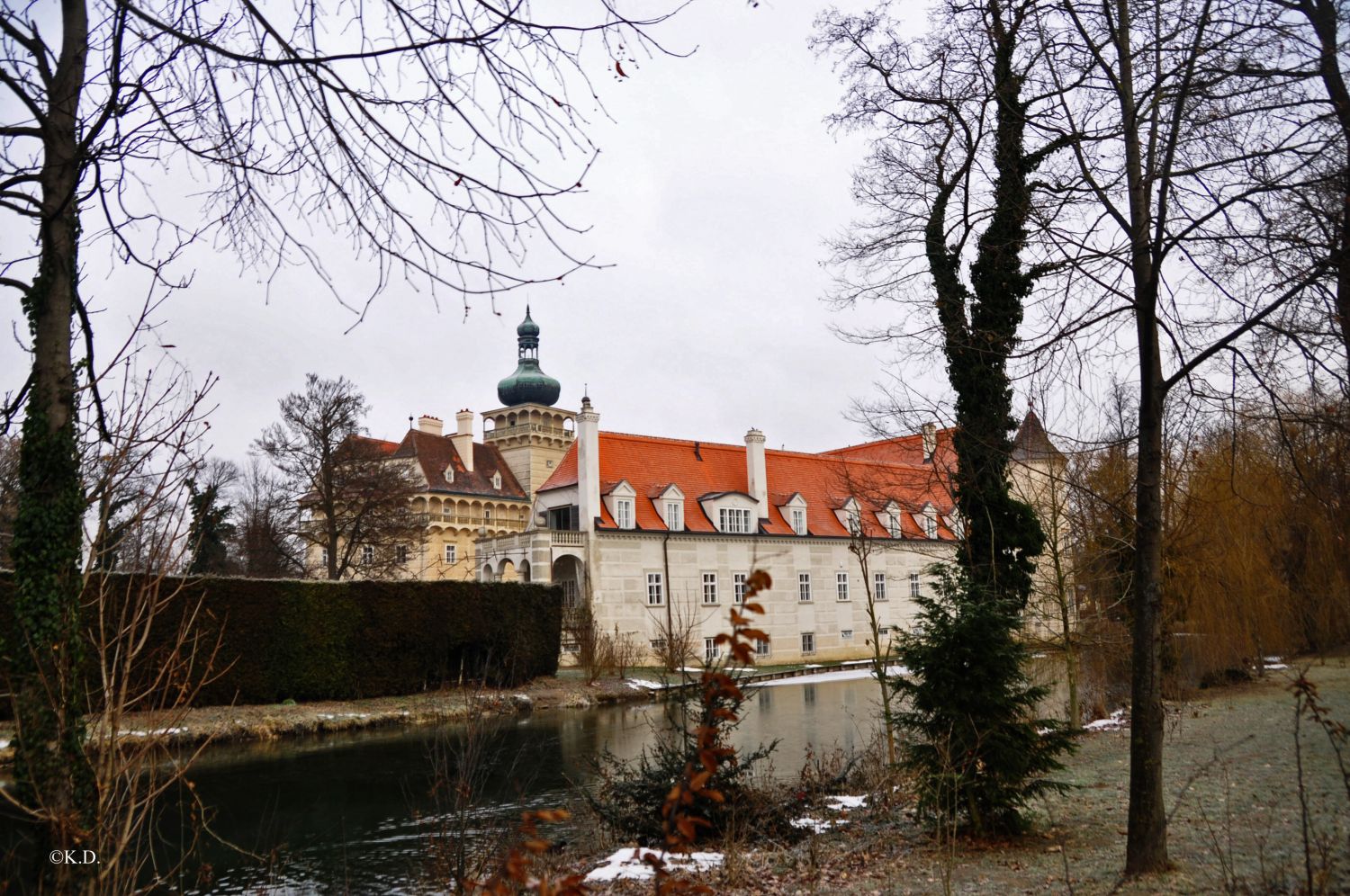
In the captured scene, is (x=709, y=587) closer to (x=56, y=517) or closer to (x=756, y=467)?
(x=756, y=467)

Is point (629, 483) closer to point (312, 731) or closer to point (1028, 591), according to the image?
point (312, 731)

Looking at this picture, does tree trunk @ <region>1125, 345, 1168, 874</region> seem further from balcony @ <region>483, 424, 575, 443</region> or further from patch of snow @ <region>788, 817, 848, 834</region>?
balcony @ <region>483, 424, 575, 443</region>

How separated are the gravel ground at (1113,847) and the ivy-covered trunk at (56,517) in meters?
4.29

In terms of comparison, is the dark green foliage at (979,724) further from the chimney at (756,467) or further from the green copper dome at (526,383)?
the green copper dome at (526,383)

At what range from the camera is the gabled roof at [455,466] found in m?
51.8

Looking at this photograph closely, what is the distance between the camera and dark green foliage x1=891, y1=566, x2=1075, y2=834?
8086 mm

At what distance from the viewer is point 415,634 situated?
85.8ft

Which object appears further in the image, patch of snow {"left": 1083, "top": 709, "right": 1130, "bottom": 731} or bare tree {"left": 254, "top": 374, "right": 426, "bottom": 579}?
bare tree {"left": 254, "top": 374, "right": 426, "bottom": 579}

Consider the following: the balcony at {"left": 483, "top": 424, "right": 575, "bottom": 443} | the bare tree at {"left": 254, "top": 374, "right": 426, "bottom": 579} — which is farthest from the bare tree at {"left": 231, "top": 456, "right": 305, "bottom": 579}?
the balcony at {"left": 483, "top": 424, "right": 575, "bottom": 443}

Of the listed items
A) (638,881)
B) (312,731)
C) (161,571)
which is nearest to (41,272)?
(161,571)

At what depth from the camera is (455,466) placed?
54125mm

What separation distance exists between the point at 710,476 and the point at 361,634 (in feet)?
62.4

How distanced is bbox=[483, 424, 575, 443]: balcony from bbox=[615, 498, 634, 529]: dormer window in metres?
24.5

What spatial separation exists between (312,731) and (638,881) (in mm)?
15042
